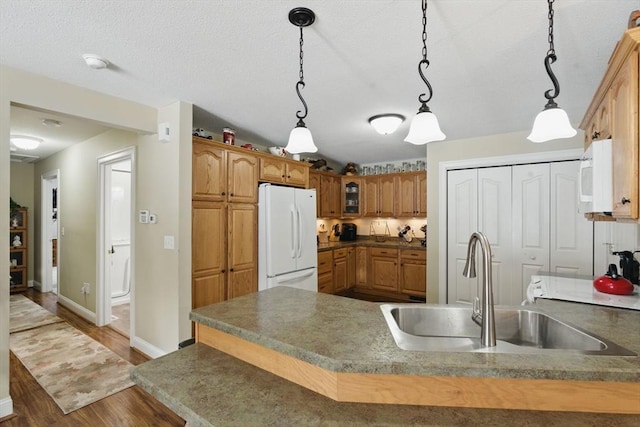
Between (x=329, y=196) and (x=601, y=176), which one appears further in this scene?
(x=329, y=196)

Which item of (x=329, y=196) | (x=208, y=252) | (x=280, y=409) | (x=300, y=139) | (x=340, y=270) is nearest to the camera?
(x=280, y=409)

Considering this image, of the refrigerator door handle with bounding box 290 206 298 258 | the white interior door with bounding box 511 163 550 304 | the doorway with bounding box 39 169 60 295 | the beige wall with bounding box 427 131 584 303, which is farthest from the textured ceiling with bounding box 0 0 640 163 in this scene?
the doorway with bounding box 39 169 60 295

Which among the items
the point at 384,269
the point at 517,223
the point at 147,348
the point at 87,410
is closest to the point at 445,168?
the point at 517,223

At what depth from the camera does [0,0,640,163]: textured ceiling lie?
1587 mm

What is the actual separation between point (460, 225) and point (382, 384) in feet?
10.7

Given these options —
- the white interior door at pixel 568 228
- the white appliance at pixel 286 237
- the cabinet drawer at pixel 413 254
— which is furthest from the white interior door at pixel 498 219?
the white appliance at pixel 286 237

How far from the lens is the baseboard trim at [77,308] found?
12.6 feet

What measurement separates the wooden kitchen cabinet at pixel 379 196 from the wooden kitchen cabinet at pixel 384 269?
26.6 inches

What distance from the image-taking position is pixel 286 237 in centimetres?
356

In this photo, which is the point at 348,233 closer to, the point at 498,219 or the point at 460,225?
the point at 460,225

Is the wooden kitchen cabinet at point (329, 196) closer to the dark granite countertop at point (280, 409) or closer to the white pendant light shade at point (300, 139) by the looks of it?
the white pendant light shade at point (300, 139)

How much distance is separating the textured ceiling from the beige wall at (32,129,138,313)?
1.26 metres

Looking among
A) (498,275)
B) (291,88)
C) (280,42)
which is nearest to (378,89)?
(291,88)

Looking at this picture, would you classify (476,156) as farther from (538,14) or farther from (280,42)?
(280,42)
